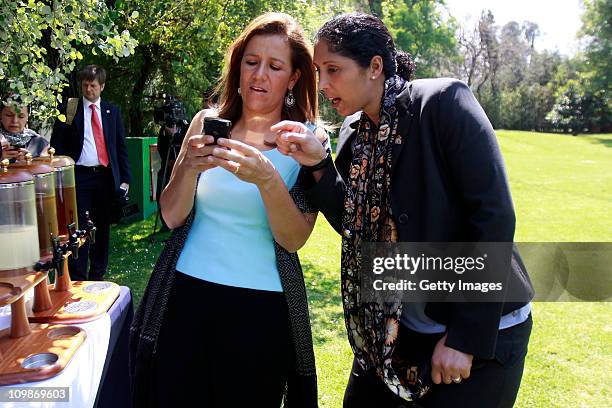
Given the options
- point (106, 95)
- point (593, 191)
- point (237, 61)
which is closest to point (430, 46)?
point (593, 191)

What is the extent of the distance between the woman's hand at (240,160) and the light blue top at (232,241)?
223 millimetres

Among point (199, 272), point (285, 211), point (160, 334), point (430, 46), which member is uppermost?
point (430, 46)

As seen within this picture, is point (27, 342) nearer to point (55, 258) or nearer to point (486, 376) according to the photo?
point (55, 258)

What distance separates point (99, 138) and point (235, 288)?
4.19 meters

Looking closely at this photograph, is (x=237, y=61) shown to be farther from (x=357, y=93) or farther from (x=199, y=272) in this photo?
(x=199, y=272)

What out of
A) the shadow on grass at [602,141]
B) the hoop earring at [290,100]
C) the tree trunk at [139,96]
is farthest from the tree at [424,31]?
the hoop earring at [290,100]

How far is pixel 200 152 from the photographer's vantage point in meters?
1.80

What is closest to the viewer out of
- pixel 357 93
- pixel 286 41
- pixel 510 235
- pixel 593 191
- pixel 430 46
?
pixel 510 235

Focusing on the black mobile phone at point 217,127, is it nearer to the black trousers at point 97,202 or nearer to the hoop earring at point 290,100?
the hoop earring at point 290,100

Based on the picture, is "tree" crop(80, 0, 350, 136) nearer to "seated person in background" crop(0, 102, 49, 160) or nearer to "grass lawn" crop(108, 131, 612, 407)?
"seated person in background" crop(0, 102, 49, 160)

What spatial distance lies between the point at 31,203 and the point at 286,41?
104 cm

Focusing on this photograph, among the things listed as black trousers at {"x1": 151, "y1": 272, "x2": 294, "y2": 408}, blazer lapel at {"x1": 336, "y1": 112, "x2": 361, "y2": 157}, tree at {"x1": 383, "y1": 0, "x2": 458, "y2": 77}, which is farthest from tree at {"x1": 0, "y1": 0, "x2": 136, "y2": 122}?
tree at {"x1": 383, "y1": 0, "x2": 458, "y2": 77}

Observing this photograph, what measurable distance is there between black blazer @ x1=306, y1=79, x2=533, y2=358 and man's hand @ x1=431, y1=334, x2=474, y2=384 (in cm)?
3

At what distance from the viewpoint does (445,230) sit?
161 centimetres
